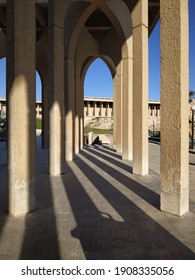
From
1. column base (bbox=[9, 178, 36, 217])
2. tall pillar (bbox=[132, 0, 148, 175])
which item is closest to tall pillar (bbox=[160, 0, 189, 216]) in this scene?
column base (bbox=[9, 178, 36, 217])

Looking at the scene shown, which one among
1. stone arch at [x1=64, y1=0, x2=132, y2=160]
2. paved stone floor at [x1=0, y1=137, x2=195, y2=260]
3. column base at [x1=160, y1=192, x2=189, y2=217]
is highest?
stone arch at [x1=64, y1=0, x2=132, y2=160]

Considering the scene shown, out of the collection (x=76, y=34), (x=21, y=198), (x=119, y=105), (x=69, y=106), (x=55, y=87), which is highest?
(x=76, y=34)

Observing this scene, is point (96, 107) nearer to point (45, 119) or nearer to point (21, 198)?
point (45, 119)

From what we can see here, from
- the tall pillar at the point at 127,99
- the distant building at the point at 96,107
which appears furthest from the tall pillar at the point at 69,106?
the distant building at the point at 96,107

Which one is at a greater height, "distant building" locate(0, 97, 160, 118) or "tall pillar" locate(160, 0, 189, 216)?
"distant building" locate(0, 97, 160, 118)

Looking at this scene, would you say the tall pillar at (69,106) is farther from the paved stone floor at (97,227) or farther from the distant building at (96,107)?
the distant building at (96,107)

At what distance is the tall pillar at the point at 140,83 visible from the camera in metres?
8.29

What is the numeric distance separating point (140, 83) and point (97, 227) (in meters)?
5.88

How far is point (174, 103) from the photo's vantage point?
453cm

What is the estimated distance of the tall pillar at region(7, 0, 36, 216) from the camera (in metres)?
4.53

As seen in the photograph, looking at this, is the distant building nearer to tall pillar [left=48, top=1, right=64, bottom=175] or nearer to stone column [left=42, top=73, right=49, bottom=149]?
stone column [left=42, top=73, right=49, bottom=149]

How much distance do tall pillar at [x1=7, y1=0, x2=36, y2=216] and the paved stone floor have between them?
0.62 meters

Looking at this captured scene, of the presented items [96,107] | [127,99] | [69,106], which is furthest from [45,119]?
[96,107]

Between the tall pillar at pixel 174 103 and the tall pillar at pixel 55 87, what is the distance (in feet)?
16.0
